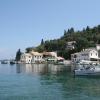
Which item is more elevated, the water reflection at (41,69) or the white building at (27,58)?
the white building at (27,58)

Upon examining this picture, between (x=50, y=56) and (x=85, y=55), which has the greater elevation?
(x=50, y=56)

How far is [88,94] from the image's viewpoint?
31.4 metres

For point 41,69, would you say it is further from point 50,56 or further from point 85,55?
point 50,56

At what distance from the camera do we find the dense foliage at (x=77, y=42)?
144875 mm

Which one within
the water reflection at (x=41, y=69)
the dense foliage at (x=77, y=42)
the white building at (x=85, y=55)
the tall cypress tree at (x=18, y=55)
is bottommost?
the water reflection at (x=41, y=69)

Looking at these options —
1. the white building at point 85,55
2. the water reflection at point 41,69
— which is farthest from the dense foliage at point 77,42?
the water reflection at point 41,69

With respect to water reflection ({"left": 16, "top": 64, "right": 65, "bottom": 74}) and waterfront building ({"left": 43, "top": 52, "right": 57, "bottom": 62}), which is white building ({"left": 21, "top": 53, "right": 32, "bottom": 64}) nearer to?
waterfront building ({"left": 43, "top": 52, "right": 57, "bottom": 62})

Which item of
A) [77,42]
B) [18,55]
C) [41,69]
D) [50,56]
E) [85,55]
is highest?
[77,42]

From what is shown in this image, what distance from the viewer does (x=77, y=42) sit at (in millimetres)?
143750

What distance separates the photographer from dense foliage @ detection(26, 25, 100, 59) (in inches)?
5704

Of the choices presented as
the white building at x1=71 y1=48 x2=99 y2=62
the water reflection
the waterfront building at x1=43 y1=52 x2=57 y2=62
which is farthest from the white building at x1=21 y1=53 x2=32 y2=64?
the water reflection

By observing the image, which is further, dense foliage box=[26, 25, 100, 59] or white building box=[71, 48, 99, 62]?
dense foliage box=[26, 25, 100, 59]

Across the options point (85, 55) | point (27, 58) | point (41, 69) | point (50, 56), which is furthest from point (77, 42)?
point (41, 69)

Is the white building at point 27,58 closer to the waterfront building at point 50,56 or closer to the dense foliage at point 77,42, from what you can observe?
the waterfront building at point 50,56
